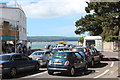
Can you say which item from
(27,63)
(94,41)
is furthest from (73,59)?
(94,41)

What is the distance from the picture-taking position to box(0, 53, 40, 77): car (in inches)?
480

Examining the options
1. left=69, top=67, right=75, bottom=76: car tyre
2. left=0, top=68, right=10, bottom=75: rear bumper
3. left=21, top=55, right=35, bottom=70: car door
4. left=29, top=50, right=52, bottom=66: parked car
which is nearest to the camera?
left=0, top=68, right=10, bottom=75: rear bumper

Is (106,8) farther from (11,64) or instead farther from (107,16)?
(11,64)

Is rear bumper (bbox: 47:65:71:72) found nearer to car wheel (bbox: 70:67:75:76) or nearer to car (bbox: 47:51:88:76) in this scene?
car (bbox: 47:51:88:76)

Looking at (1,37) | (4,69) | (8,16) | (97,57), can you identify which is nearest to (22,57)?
(4,69)

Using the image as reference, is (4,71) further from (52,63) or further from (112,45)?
(112,45)

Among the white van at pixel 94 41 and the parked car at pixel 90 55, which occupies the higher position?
the white van at pixel 94 41

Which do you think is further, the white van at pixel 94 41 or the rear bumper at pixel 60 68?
the white van at pixel 94 41

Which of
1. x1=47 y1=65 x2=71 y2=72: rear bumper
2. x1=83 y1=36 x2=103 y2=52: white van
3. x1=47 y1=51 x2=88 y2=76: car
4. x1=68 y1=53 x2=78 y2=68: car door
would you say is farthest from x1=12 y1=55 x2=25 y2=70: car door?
x1=83 y1=36 x2=103 y2=52: white van

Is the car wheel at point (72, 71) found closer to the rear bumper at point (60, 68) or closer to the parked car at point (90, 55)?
the rear bumper at point (60, 68)

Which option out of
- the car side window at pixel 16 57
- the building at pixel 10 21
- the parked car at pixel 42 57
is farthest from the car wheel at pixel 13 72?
the building at pixel 10 21

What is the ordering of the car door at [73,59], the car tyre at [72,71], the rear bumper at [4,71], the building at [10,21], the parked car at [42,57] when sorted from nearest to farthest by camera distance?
1. the rear bumper at [4,71]
2. the car tyre at [72,71]
3. the car door at [73,59]
4. the parked car at [42,57]
5. the building at [10,21]

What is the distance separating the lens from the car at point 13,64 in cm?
1220

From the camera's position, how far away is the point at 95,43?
3161 centimetres
